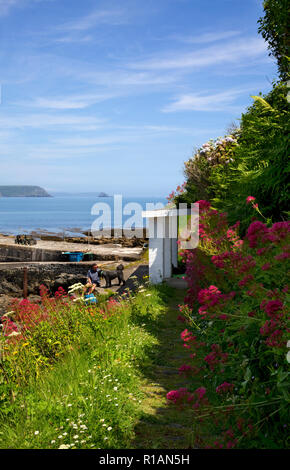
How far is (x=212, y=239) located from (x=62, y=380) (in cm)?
262

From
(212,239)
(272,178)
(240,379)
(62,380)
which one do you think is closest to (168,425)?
(240,379)

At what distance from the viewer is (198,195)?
14.9 m

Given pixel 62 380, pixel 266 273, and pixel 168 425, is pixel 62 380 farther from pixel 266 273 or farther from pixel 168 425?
pixel 266 273

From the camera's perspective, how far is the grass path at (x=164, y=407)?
387 centimetres

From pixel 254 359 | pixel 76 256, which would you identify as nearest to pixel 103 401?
pixel 254 359

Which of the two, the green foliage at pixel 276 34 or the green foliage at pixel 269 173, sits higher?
the green foliage at pixel 276 34

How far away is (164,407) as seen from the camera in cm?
473

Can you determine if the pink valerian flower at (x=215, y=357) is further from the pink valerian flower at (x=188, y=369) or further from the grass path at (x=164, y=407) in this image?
the grass path at (x=164, y=407)

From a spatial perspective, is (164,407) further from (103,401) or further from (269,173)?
(269,173)

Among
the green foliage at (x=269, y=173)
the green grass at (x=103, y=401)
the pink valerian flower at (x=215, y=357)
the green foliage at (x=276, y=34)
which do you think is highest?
the green foliage at (x=276, y=34)

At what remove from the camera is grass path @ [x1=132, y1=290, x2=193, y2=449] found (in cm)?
387

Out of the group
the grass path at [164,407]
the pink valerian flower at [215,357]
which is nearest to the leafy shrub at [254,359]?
the pink valerian flower at [215,357]

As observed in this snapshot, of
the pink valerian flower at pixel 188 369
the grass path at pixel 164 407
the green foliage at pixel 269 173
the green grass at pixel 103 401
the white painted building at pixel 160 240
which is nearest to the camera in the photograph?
the green grass at pixel 103 401

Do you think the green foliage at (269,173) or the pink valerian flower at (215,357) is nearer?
the pink valerian flower at (215,357)
